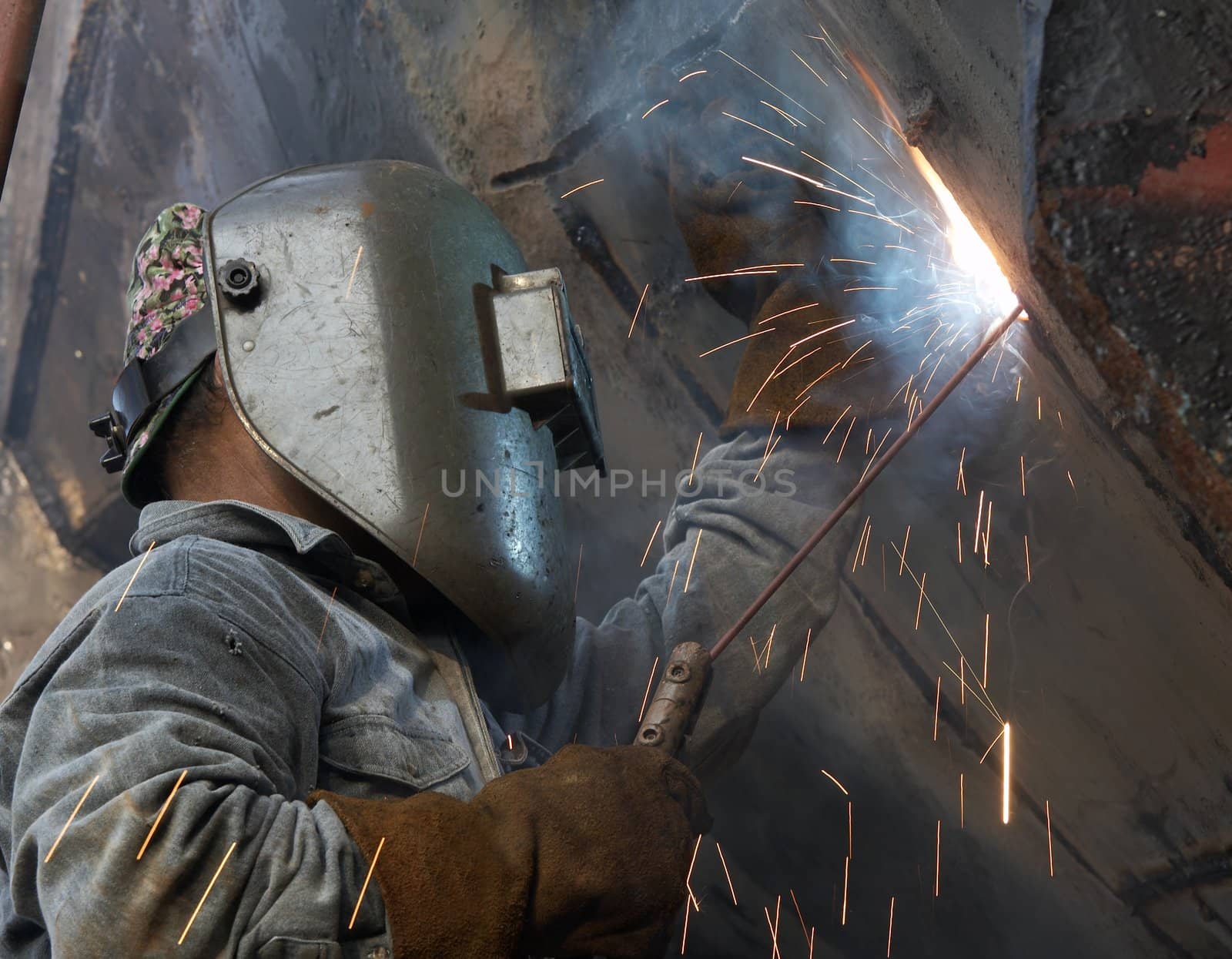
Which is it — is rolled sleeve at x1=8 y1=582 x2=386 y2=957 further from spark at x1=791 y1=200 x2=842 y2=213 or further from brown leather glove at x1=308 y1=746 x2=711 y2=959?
spark at x1=791 y1=200 x2=842 y2=213

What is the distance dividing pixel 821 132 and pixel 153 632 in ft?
4.28

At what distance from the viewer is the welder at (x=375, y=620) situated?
46.6 inches

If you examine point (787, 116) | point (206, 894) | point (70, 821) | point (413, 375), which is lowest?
point (206, 894)

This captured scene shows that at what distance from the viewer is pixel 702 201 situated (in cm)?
209

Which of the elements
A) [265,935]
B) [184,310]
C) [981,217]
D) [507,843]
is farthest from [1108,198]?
[184,310]

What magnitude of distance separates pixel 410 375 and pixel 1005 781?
132 cm

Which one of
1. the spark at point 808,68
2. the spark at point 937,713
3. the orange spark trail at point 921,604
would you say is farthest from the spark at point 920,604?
the spark at point 808,68

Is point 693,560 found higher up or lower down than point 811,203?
lower down

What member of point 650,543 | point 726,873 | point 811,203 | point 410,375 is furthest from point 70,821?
point 726,873

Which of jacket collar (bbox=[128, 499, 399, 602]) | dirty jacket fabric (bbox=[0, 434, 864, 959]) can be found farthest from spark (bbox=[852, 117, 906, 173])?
jacket collar (bbox=[128, 499, 399, 602])

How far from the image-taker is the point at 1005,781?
2.24 metres

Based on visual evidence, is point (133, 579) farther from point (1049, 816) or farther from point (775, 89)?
point (1049, 816)

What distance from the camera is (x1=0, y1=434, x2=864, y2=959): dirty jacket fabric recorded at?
115 cm

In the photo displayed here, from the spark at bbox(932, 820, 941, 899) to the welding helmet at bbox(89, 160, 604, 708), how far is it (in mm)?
918
